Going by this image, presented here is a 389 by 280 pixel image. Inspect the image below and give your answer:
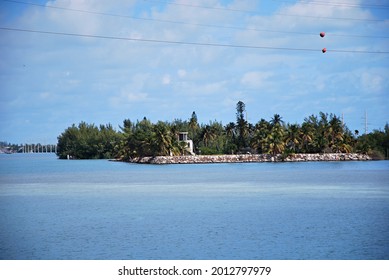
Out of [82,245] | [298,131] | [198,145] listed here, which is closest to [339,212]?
[82,245]

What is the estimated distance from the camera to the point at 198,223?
90.5ft

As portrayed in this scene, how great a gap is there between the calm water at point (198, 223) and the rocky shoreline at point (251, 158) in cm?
5103

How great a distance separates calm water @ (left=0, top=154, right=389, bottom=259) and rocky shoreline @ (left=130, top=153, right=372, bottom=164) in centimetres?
5103

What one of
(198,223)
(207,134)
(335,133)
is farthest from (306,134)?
(198,223)

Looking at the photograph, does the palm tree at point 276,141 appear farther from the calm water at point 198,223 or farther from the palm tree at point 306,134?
the calm water at point 198,223

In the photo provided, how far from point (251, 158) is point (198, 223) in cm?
7415

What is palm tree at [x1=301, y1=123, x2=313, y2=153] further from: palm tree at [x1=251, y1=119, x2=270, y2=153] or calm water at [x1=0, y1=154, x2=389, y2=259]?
calm water at [x1=0, y1=154, x2=389, y2=259]

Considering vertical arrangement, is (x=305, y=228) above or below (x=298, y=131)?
below

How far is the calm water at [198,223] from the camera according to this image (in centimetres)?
2120

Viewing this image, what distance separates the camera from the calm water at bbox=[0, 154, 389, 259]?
21.2 meters

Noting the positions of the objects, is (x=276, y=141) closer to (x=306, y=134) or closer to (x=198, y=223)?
(x=306, y=134)

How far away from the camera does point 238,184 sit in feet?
168

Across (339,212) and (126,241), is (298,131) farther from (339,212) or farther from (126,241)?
(126,241)
